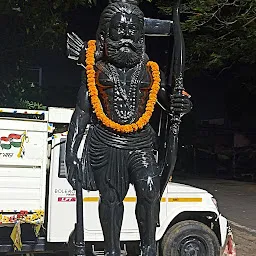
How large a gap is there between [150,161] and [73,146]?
61 centimetres

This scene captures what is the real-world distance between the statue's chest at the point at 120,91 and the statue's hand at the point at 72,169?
453 millimetres

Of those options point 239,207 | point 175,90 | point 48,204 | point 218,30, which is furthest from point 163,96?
point 239,207

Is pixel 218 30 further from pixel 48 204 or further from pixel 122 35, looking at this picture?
pixel 122 35

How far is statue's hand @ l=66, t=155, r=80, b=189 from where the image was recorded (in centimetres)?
389

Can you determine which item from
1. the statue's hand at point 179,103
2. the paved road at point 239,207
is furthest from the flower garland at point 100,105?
the paved road at point 239,207

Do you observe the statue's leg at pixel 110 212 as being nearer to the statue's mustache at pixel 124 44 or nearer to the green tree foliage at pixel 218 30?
the statue's mustache at pixel 124 44

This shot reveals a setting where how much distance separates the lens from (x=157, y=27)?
420cm

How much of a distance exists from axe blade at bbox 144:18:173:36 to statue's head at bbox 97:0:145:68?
17 cm

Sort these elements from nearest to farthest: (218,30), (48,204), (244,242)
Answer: (48,204) → (244,242) → (218,30)

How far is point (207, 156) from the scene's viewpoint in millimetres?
21047

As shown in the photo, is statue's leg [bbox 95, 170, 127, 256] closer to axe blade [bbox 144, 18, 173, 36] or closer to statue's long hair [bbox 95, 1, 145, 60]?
statue's long hair [bbox 95, 1, 145, 60]

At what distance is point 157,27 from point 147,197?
1.40m

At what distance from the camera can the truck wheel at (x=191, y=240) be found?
673cm

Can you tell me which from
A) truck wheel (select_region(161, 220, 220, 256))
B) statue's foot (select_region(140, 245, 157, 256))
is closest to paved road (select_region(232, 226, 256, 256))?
truck wheel (select_region(161, 220, 220, 256))
